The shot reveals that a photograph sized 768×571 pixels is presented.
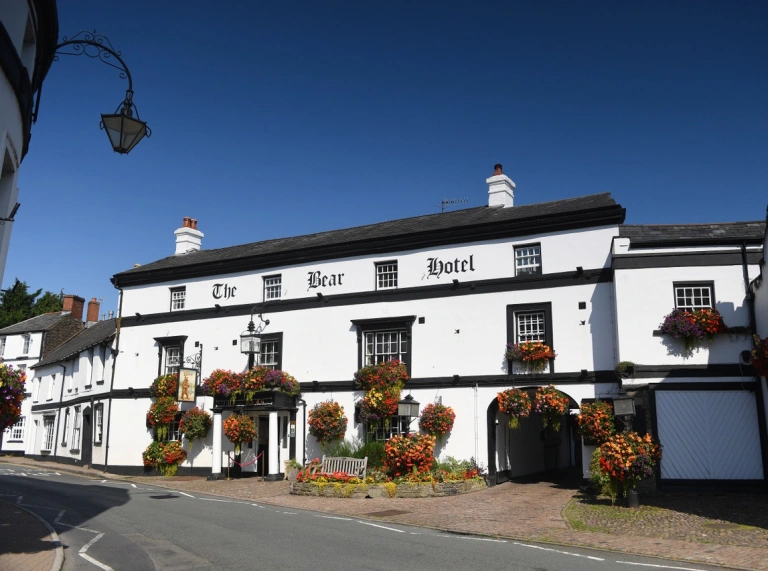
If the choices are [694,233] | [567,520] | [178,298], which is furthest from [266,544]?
[178,298]

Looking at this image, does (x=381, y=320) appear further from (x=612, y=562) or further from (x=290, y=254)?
(x=612, y=562)

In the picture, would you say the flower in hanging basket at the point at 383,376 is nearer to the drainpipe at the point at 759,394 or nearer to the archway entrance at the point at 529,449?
the archway entrance at the point at 529,449

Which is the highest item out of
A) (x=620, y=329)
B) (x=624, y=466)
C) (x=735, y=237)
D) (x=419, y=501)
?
(x=735, y=237)

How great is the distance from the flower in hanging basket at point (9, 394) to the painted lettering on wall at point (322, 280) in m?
16.0

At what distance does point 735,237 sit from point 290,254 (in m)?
15.5

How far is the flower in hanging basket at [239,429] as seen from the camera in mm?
24328

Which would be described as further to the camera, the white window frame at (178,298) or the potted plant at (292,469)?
the white window frame at (178,298)

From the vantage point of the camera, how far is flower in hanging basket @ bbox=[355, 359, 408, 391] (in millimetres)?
22969

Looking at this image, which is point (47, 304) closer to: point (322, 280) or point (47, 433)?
point (47, 433)

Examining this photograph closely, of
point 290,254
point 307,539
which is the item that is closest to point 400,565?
point 307,539

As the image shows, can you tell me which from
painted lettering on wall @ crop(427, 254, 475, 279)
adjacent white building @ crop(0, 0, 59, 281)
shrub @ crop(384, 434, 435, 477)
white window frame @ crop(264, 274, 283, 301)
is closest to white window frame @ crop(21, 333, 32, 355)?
white window frame @ crop(264, 274, 283, 301)

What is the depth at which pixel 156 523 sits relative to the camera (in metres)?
13.6

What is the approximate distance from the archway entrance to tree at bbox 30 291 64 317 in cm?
4416

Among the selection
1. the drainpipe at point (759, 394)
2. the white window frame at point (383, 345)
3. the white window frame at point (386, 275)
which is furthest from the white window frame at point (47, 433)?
the drainpipe at point (759, 394)
